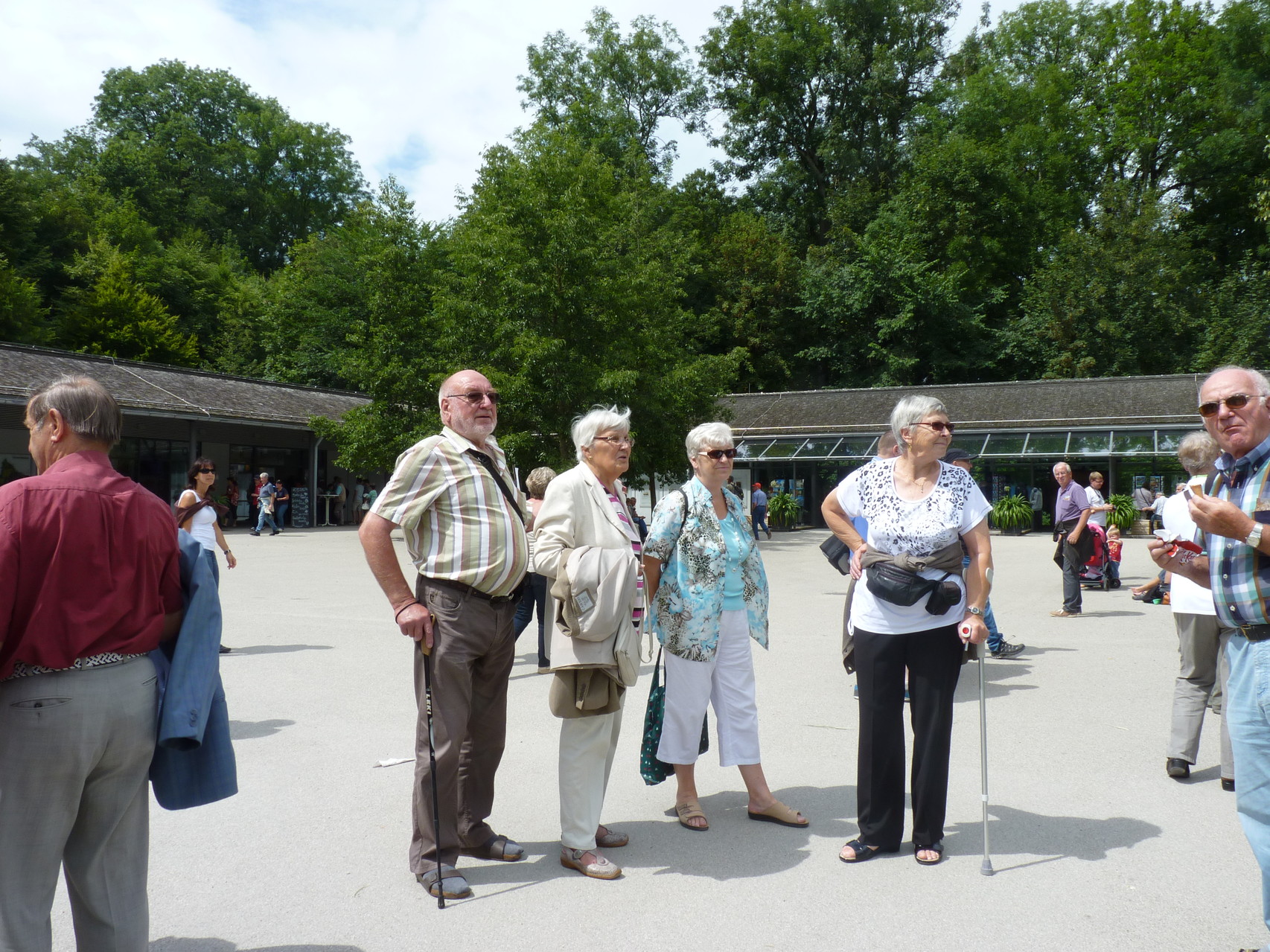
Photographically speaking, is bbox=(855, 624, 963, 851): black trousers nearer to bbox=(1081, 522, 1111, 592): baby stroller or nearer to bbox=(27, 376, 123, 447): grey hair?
bbox=(27, 376, 123, 447): grey hair

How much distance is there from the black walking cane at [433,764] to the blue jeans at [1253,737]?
9.01 feet

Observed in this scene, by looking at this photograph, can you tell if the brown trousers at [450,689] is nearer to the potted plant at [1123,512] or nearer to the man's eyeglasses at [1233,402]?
the man's eyeglasses at [1233,402]

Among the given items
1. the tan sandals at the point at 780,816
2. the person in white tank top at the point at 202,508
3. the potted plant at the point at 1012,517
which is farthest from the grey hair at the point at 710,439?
the potted plant at the point at 1012,517

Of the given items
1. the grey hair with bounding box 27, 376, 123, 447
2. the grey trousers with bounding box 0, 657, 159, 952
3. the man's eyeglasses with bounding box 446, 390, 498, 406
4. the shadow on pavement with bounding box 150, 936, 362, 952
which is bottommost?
the shadow on pavement with bounding box 150, 936, 362, 952

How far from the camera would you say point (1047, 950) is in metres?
3.29

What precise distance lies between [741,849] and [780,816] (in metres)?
0.37

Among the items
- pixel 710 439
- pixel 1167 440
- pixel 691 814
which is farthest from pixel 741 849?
pixel 1167 440

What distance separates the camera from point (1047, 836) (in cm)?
439

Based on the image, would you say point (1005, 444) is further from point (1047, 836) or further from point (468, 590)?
point (468, 590)

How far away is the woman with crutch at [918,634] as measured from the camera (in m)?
4.14

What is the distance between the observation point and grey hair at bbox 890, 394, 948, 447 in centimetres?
423

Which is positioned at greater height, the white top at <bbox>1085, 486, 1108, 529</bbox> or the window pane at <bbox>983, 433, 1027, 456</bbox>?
the window pane at <bbox>983, 433, 1027, 456</bbox>

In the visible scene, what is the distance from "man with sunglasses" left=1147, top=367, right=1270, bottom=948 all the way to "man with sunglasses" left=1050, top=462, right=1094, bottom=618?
8.65 metres

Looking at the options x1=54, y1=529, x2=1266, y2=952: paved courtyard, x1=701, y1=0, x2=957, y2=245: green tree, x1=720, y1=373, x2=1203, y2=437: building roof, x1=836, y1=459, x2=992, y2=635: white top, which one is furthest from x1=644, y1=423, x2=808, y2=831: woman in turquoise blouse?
x1=701, y1=0, x2=957, y2=245: green tree
